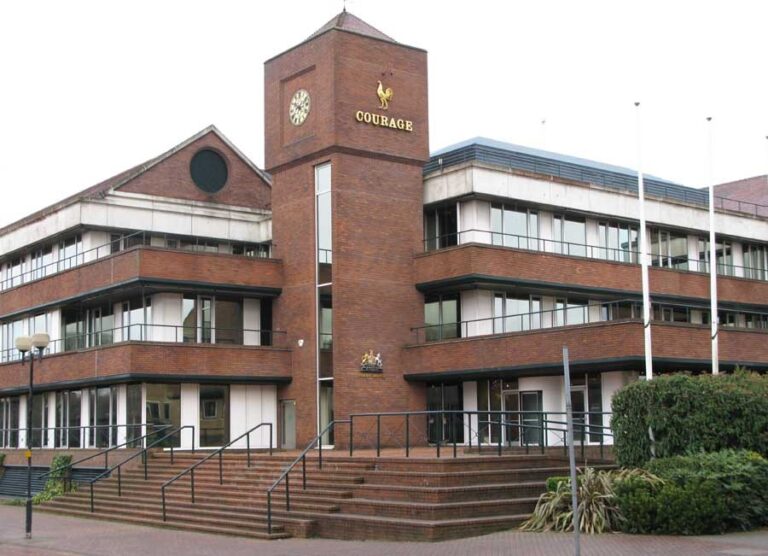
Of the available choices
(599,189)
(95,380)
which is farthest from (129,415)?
(599,189)

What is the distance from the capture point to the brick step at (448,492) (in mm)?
22031

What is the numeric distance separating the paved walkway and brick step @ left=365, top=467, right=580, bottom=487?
1679 mm

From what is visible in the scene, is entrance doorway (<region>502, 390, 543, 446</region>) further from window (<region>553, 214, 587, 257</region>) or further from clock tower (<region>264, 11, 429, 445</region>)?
window (<region>553, 214, 587, 257</region>)

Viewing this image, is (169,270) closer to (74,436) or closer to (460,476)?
(74,436)

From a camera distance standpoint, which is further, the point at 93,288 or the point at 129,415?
the point at 93,288

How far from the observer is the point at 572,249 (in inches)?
Answer: 1556

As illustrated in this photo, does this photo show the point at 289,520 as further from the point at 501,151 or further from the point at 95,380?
the point at 501,151

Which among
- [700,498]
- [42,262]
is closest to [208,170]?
[42,262]

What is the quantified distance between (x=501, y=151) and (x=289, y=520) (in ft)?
64.1

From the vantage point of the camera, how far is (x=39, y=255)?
1738 inches

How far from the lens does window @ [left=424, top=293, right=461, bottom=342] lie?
1468 inches

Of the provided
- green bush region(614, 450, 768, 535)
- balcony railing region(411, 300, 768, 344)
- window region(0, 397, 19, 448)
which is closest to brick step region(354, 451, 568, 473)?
green bush region(614, 450, 768, 535)

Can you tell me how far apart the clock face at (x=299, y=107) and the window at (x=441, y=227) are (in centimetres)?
523

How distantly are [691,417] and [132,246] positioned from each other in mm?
23432
